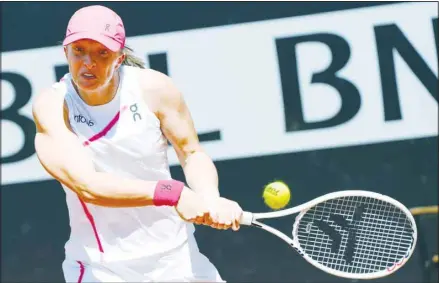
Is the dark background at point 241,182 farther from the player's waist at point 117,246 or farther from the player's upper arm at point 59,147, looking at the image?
the player's upper arm at point 59,147

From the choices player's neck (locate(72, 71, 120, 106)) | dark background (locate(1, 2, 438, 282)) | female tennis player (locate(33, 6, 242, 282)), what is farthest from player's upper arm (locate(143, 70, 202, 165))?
dark background (locate(1, 2, 438, 282))

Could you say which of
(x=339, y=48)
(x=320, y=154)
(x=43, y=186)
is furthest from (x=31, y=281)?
(x=339, y=48)

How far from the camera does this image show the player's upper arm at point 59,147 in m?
3.10

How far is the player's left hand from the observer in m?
3.04

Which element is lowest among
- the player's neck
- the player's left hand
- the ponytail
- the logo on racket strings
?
the logo on racket strings

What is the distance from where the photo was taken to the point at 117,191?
121 inches

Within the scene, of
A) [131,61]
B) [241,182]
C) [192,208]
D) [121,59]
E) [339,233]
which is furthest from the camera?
[241,182]

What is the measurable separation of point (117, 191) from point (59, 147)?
23 cm

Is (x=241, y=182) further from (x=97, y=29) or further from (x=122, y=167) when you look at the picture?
(x=97, y=29)

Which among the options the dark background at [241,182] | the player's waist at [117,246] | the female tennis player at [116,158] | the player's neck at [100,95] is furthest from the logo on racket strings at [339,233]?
the dark background at [241,182]

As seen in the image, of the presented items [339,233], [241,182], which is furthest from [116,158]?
[241,182]

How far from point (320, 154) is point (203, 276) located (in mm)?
1829

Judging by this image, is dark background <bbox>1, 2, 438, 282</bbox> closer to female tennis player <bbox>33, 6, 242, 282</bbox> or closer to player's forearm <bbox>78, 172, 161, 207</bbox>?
female tennis player <bbox>33, 6, 242, 282</bbox>

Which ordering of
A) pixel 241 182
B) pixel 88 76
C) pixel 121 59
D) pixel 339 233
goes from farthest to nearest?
pixel 241 182 < pixel 339 233 < pixel 121 59 < pixel 88 76
